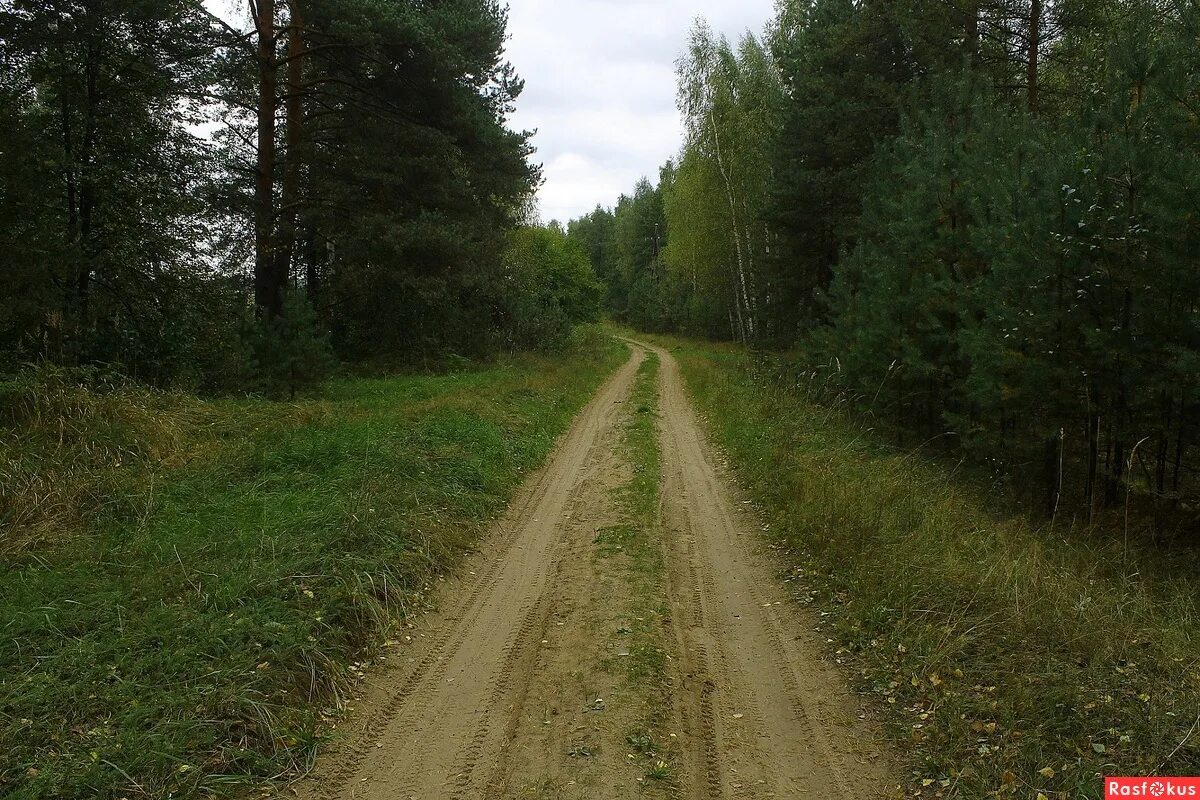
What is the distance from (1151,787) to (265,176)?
16.7 meters

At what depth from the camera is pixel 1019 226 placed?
7613 mm

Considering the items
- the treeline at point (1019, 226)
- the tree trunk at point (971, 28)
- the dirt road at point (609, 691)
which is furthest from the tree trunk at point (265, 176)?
the tree trunk at point (971, 28)

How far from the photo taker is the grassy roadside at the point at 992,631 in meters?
3.43

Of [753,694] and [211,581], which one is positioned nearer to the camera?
[753,694]

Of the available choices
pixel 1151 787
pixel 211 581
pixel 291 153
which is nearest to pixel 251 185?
pixel 291 153

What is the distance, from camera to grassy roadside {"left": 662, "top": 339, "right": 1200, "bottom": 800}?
11.3 ft

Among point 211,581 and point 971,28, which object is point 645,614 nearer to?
point 211,581

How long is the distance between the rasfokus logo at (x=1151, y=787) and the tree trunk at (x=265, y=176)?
1466 cm

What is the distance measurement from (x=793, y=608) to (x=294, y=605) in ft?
12.7

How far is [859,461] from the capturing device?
9312mm

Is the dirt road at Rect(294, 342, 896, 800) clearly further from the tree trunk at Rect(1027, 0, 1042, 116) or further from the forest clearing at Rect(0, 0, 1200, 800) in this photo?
the tree trunk at Rect(1027, 0, 1042, 116)

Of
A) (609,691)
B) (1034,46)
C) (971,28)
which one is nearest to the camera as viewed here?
Answer: (609,691)

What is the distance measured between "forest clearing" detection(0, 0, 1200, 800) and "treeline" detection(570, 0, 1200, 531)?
0.06 m

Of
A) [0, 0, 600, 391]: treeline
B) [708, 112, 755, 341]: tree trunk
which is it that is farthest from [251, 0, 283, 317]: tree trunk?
[708, 112, 755, 341]: tree trunk
